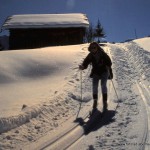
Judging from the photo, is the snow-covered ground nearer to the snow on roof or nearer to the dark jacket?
the dark jacket

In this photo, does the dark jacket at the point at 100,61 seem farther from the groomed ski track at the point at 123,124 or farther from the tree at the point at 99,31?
the tree at the point at 99,31

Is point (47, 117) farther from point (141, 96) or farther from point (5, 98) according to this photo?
point (141, 96)

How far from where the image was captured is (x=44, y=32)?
3359 cm

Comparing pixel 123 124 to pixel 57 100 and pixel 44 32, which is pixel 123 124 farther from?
pixel 44 32

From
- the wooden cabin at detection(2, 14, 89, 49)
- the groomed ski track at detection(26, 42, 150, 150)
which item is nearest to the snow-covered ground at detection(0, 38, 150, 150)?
the groomed ski track at detection(26, 42, 150, 150)

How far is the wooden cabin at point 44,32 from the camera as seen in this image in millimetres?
32875

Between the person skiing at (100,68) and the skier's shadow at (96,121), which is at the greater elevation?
the person skiing at (100,68)

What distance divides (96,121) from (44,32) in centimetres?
2673

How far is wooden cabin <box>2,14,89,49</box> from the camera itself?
108 feet

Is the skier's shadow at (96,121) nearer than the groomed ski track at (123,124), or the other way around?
the groomed ski track at (123,124)

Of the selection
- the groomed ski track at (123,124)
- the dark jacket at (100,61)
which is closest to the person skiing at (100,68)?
the dark jacket at (100,61)

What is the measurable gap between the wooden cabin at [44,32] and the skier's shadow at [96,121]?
83.1 feet

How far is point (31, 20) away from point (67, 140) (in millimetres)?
28692

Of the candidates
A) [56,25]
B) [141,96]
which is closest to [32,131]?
[141,96]
